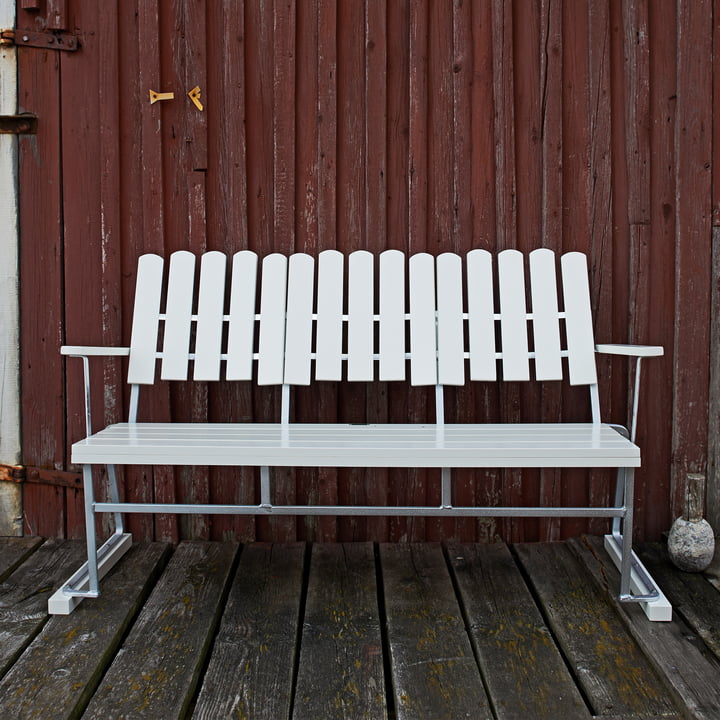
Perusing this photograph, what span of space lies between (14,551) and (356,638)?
1.55 metres

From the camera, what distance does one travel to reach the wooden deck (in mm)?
1645

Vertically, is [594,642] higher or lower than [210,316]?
lower

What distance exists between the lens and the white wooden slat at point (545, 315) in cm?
244

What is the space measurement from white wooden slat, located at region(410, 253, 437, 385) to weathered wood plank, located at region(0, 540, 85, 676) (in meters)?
1.48

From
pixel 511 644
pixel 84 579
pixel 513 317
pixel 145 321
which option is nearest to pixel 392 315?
pixel 513 317

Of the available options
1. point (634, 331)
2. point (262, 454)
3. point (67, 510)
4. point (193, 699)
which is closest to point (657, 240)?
point (634, 331)

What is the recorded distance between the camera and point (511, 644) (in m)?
1.91

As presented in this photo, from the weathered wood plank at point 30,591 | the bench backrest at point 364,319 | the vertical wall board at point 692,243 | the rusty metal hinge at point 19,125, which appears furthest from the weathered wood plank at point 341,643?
the rusty metal hinge at point 19,125

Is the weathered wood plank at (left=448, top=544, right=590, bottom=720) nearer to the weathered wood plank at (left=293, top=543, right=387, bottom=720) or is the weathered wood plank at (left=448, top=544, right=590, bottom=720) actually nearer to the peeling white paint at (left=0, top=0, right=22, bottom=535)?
the weathered wood plank at (left=293, top=543, right=387, bottom=720)

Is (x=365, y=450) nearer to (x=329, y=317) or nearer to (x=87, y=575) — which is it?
(x=329, y=317)

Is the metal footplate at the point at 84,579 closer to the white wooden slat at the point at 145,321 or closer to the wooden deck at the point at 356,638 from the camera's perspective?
the wooden deck at the point at 356,638

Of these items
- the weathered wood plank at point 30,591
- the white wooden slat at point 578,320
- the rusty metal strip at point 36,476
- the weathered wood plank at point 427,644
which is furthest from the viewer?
the rusty metal strip at point 36,476

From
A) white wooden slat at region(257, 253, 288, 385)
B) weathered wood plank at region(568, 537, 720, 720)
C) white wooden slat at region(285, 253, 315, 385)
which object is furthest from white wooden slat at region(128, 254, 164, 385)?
weathered wood plank at region(568, 537, 720, 720)

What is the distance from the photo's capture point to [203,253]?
8.76ft
